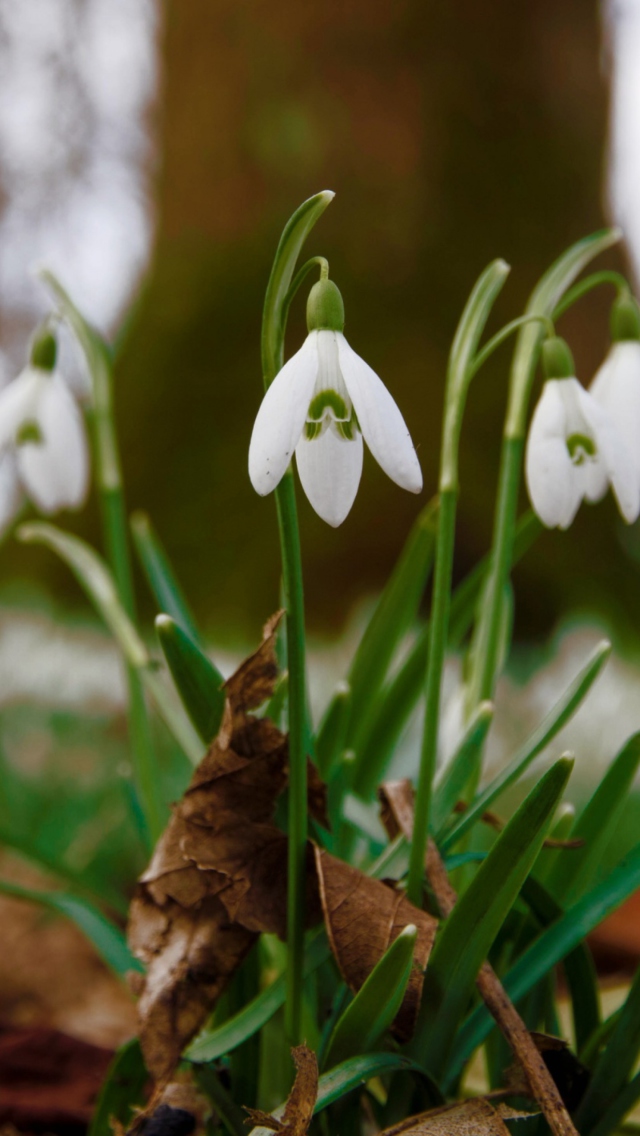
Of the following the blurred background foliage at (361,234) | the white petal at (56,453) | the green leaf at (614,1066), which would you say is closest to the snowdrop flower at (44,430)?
the white petal at (56,453)

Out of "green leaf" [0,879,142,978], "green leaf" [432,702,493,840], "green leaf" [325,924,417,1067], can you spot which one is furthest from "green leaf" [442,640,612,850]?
"green leaf" [0,879,142,978]

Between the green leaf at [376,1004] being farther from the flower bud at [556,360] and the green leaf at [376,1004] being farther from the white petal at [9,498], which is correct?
the white petal at [9,498]

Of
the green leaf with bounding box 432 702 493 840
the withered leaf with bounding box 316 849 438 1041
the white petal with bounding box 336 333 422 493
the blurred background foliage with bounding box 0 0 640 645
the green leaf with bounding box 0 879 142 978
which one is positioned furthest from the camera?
the blurred background foliage with bounding box 0 0 640 645

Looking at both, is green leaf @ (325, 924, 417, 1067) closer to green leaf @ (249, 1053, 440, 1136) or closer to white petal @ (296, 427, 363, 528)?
green leaf @ (249, 1053, 440, 1136)

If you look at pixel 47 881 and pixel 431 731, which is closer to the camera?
pixel 431 731

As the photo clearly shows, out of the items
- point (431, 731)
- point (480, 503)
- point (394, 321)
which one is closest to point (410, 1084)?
point (431, 731)

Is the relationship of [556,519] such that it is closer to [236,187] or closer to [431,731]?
[431,731]
